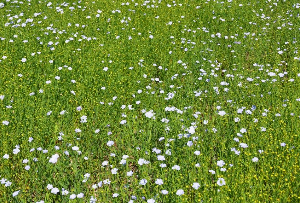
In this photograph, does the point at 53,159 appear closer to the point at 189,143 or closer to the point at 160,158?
the point at 160,158

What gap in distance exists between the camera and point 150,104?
556 cm

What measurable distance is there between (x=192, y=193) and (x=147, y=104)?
1.94m

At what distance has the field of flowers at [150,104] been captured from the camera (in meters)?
3.99

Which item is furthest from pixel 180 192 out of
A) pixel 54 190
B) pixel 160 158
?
pixel 54 190

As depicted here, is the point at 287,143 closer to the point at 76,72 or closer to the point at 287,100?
the point at 287,100

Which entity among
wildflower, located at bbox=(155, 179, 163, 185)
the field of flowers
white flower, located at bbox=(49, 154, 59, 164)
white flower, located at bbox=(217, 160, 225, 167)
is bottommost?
the field of flowers

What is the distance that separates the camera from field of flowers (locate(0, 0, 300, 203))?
399 cm

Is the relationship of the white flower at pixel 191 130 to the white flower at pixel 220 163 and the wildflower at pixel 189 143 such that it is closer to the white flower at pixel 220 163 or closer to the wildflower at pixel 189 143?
the wildflower at pixel 189 143

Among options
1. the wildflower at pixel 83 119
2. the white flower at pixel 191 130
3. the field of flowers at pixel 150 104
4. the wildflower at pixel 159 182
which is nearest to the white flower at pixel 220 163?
the field of flowers at pixel 150 104

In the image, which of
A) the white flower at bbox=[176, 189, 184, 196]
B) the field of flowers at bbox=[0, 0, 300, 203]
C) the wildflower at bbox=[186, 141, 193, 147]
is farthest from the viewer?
the wildflower at bbox=[186, 141, 193, 147]

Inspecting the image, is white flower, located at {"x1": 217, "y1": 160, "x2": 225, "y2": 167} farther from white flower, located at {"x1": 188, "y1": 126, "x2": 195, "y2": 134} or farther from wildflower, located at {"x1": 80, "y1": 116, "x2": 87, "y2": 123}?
wildflower, located at {"x1": 80, "y1": 116, "x2": 87, "y2": 123}

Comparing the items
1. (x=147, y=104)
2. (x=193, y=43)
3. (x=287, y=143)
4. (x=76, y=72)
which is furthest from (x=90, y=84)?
(x=287, y=143)

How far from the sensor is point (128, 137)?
15.9 ft

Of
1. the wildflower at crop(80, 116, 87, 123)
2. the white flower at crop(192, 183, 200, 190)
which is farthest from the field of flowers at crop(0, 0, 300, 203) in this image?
the wildflower at crop(80, 116, 87, 123)
